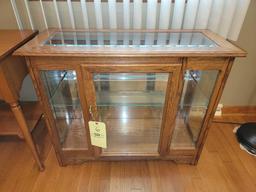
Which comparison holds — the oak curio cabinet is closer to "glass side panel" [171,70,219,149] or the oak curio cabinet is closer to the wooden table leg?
"glass side panel" [171,70,219,149]

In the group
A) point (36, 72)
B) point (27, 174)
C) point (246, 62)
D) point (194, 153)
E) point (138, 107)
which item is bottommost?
point (27, 174)

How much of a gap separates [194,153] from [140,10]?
852 millimetres

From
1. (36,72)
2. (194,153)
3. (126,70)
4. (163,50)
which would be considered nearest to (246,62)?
(194,153)

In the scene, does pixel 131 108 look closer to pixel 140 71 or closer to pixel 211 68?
pixel 140 71

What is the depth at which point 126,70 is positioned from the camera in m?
0.77

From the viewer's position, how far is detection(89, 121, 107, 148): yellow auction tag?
902 mm

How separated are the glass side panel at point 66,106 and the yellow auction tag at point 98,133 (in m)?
0.16

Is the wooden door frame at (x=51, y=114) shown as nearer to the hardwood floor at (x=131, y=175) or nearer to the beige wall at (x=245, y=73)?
the hardwood floor at (x=131, y=175)

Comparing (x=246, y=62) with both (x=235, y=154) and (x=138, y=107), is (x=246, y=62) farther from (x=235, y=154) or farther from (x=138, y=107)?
(x=138, y=107)

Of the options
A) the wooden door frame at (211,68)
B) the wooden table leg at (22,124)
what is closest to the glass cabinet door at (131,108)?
the wooden door frame at (211,68)

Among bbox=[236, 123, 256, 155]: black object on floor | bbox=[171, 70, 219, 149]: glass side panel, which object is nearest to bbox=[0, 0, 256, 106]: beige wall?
bbox=[236, 123, 256, 155]: black object on floor

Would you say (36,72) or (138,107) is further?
(138,107)

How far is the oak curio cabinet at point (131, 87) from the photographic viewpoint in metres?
0.76

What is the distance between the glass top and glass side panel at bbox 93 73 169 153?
0.17m
